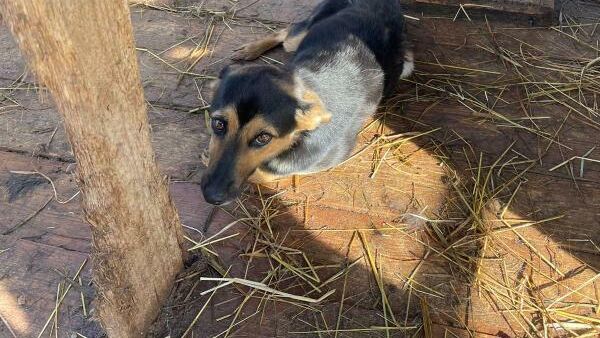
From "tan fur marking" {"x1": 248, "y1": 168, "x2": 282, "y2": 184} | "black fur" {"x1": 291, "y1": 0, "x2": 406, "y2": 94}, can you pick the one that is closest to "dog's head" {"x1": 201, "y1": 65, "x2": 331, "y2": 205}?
"tan fur marking" {"x1": 248, "y1": 168, "x2": 282, "y2": 184}

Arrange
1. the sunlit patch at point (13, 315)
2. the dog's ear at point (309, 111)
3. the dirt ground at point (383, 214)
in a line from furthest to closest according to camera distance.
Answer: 1. the dog's ear at point (309, 111)
2. the dirt ground at point (383, 214)
3. the sunlit patch at point (13, 315)

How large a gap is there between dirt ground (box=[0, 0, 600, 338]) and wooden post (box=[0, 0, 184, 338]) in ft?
0.58

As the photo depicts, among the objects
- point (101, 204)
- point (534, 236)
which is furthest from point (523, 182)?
point (101, 204)

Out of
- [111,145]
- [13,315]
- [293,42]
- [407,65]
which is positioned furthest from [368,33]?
[13,315]

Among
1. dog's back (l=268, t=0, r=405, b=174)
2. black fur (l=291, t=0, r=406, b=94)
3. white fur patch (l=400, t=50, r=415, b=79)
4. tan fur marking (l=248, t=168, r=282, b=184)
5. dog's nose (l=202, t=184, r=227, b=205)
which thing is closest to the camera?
dog's nose (l=202, t=184, r=227, b=205)

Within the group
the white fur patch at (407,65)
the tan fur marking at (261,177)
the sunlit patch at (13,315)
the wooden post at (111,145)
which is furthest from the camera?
the white fur patch at (407,65)

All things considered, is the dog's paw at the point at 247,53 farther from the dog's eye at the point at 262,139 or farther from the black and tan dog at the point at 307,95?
the dog's eye at the point at 262,139

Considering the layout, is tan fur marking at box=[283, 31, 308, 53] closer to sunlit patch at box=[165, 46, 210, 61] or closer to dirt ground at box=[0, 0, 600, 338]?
dirt ground at box=[0, 0, 600, 338]

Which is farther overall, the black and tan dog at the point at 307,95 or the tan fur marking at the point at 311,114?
the tan fur marking at the point at 311,114

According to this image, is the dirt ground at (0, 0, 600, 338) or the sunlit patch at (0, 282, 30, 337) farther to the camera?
the dirt ground at (0, 0, 600, 338)

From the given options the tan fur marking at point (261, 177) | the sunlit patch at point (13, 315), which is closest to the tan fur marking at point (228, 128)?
the tan fur marking at point (261, 177)

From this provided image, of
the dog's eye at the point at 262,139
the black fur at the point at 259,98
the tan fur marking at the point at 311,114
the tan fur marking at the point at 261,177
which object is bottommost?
the tan fur marking at the point at 261,177

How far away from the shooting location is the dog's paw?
4.85m

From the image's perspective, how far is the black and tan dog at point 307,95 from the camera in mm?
3406
